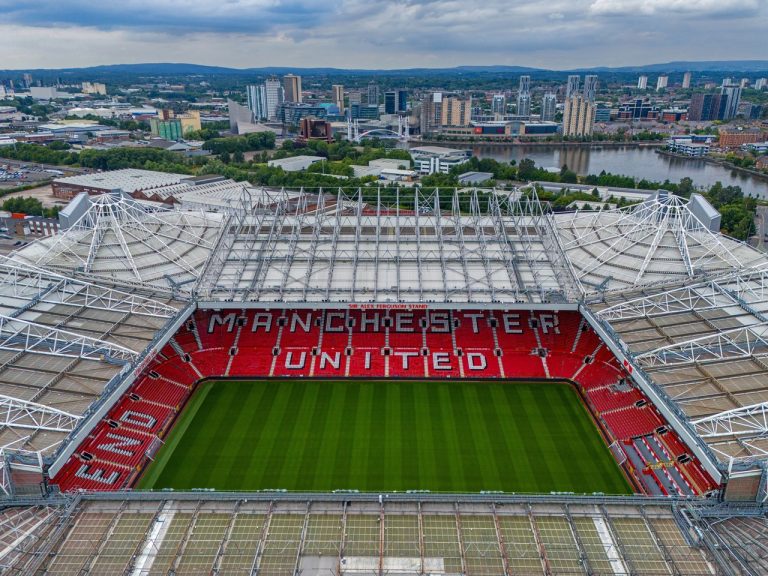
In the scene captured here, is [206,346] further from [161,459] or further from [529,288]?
[529,288]

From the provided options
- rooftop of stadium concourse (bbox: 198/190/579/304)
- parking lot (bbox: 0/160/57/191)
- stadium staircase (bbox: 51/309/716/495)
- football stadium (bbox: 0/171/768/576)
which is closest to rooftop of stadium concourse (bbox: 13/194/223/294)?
football stadium (bbox: 0/171/768/576)

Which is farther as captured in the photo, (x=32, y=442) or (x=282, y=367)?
(x=282, y=367)

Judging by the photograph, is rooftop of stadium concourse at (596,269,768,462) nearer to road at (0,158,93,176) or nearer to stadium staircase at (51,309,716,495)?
Result: stadium staircase at (51,309,716,495)

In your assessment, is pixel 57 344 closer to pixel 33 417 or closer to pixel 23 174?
pixel 33 417

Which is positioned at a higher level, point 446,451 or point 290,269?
point 290,269

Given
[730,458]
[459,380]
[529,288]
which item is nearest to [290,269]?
[459,380]

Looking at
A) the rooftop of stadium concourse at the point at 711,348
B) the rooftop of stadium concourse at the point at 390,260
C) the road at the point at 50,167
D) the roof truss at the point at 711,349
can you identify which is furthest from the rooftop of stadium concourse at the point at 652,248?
the road at the point at 50,167

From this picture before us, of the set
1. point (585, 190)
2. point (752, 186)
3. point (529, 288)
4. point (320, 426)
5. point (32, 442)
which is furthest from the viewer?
point (752, 186)
